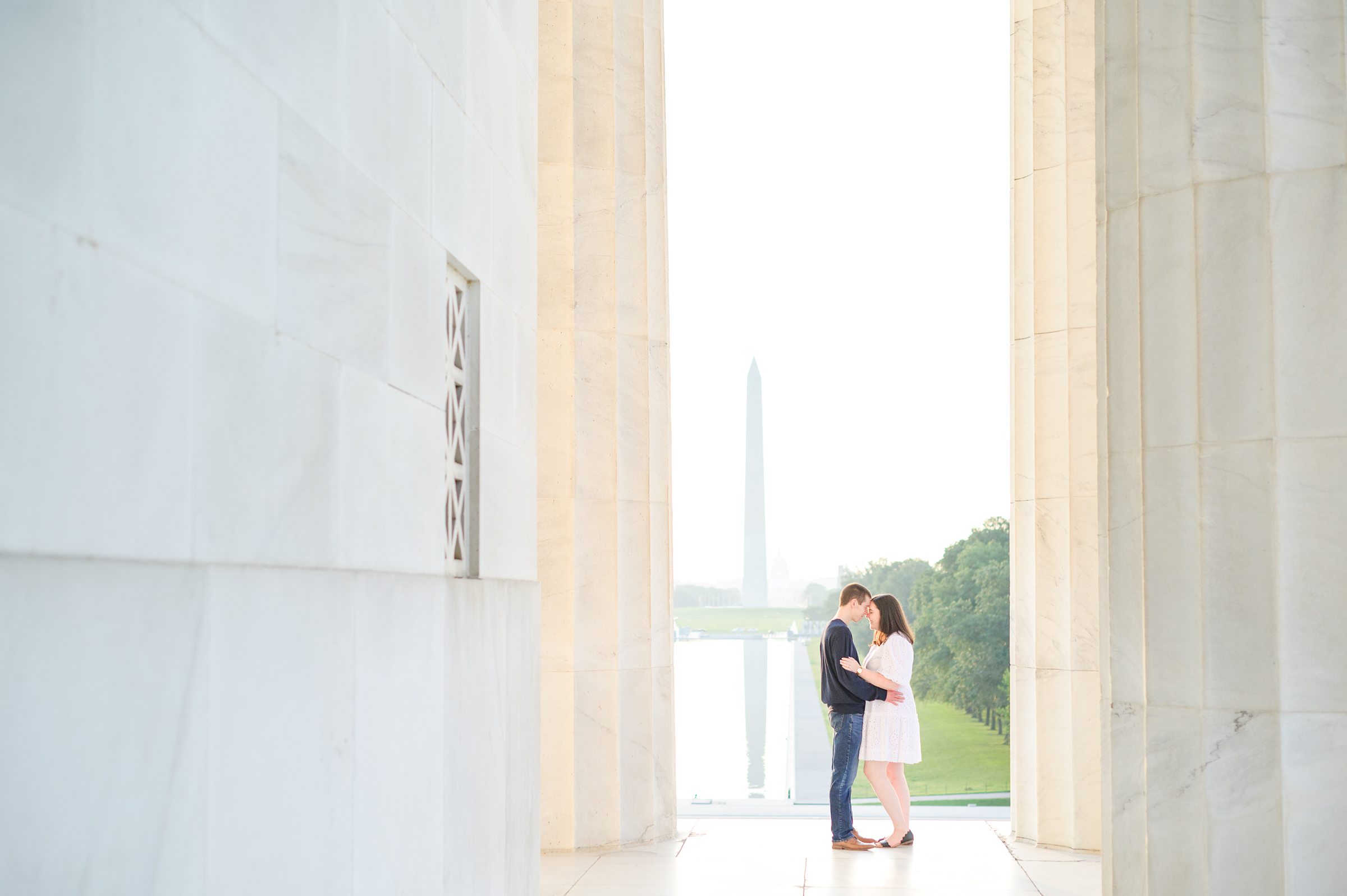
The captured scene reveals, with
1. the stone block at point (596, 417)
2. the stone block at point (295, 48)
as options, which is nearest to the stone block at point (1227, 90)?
the stone block at point (295, 48)

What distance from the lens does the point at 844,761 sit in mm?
17266

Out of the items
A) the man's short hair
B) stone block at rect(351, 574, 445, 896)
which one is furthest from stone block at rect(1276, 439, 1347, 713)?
the man's short hair

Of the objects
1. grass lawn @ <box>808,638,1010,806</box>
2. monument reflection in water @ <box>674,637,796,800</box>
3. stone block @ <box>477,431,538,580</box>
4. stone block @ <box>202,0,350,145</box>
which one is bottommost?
grass lawn @ <box>808,638,1010,806</box>

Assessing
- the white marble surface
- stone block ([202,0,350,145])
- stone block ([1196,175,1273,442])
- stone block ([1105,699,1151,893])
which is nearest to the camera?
the white marble surface

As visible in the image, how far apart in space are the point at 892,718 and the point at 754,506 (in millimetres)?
67318

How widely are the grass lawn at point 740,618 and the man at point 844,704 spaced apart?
57773 millimetres

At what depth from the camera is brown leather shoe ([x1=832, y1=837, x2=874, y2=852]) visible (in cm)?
1756

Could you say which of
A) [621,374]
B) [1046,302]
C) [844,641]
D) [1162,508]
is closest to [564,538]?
[621,374]

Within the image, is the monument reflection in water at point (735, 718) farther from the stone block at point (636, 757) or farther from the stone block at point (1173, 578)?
the stone block at point (1173, 578)

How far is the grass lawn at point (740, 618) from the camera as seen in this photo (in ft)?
256

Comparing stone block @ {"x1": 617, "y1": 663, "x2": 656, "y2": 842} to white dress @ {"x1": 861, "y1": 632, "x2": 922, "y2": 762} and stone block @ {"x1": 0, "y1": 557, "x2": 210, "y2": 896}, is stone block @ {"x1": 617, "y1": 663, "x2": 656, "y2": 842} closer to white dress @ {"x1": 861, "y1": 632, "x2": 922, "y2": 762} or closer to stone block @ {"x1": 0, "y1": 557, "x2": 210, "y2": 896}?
white dress @ {"x1": 861, "y1": 632, "x2": 922, "y2": 762}

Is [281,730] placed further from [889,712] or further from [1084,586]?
[1084,586]

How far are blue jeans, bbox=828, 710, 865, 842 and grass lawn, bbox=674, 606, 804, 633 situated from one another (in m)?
57.8

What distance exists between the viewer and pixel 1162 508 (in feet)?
32.8
